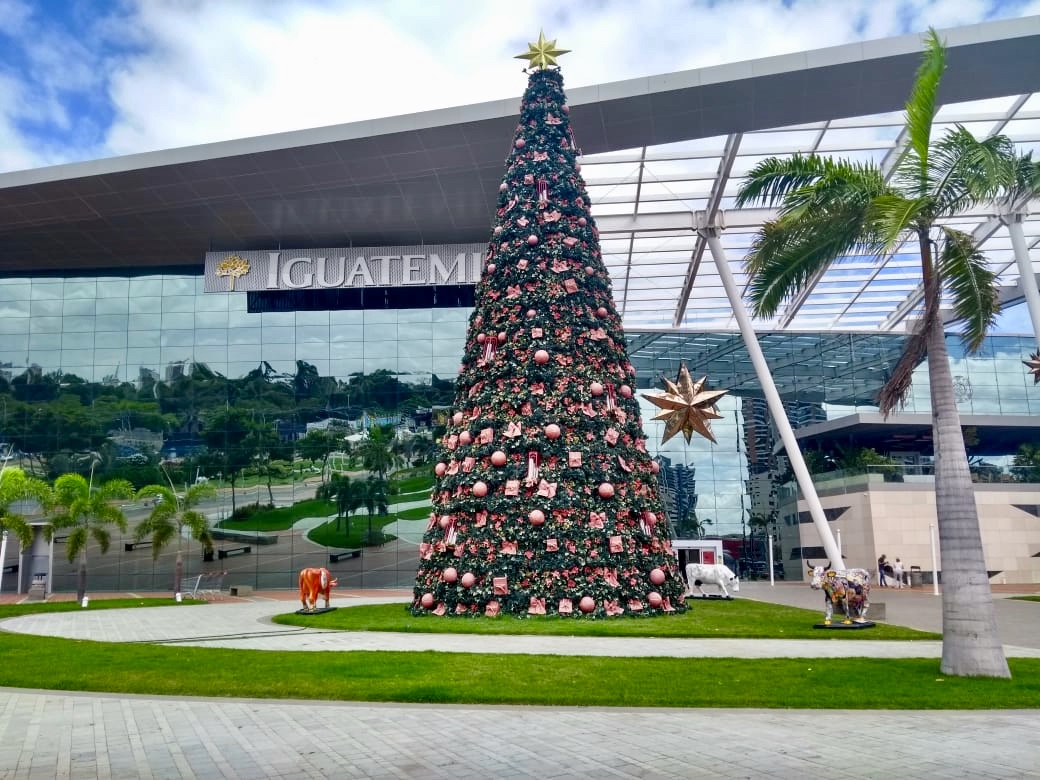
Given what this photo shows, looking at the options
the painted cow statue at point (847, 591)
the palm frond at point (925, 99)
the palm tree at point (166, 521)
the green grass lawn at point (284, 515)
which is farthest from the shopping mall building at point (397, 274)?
the painted cow statue at point (847, 591)

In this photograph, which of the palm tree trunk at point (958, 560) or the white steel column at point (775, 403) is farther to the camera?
the white steel column at point (775, 403)

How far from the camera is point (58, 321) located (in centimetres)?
3369

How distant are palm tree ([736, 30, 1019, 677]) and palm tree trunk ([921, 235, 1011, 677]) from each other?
0.04ft

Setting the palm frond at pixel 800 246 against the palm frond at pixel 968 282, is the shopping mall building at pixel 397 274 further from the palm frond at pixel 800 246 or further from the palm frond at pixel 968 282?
the palm frond at pixel 968 282

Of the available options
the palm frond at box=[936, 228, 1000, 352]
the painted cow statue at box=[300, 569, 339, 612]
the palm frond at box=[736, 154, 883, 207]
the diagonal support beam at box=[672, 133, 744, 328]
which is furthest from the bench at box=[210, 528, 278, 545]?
the palm frond at box=[936, 228, 1000, 352]

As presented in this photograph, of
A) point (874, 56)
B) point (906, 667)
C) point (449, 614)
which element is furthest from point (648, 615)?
point (874, 56)

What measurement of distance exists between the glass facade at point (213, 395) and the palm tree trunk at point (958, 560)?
22.5 meters

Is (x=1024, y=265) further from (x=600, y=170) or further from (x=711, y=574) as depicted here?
(x=600, y=170)

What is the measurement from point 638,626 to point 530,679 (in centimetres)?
542

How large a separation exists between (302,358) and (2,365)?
1267 cm

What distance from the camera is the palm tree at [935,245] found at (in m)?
9.73

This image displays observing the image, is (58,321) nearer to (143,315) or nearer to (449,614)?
(143,315)

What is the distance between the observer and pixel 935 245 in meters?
11.4

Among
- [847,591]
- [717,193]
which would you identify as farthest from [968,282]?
[717,193]
